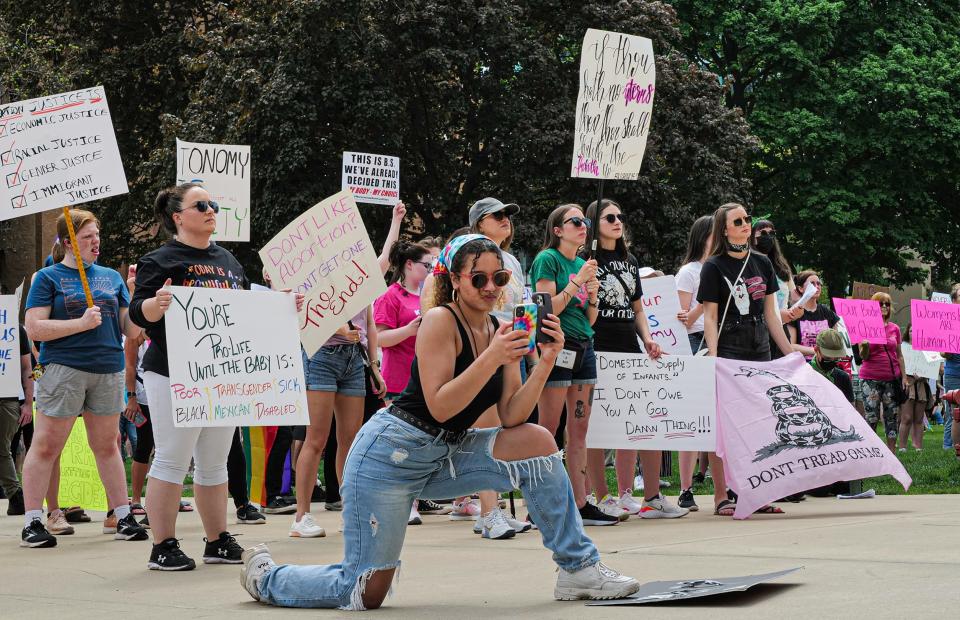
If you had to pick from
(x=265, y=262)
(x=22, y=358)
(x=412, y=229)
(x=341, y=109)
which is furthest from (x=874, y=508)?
(x=412, y=229)

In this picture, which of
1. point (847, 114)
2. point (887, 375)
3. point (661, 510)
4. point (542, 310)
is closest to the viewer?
point (542, 310)

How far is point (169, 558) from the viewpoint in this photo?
6.14 metres

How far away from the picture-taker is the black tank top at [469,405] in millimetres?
4805

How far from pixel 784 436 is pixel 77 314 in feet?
14.5

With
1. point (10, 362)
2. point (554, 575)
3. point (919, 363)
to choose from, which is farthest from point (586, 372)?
point (919, 363)

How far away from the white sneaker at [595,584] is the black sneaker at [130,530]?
3677 mm

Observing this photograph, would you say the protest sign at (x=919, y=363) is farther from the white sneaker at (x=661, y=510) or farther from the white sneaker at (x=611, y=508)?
the white sneaker at (x=611, y=508)

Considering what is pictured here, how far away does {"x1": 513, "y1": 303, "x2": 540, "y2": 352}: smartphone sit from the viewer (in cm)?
462

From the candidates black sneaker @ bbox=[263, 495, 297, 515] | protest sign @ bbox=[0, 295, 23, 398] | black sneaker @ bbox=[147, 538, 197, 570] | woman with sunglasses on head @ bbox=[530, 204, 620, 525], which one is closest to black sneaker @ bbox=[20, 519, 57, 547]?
black sneaker @ bbox=[147, 538, 197, 570]

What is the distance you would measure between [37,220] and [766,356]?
29230 millimetres

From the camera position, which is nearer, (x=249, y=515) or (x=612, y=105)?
(x=612, y=105)

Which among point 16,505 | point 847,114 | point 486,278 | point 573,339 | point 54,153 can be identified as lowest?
point 16,505

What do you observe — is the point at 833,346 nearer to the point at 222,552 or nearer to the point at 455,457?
the point at 222,552

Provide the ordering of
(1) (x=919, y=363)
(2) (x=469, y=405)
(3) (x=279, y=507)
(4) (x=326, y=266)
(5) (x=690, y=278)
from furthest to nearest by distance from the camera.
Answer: (1) (x=919, y=363), (3) (x=279, y=507), (5) (x=690, y=278), (4) (x=326, y=266), (2) (x=469, y=405)
